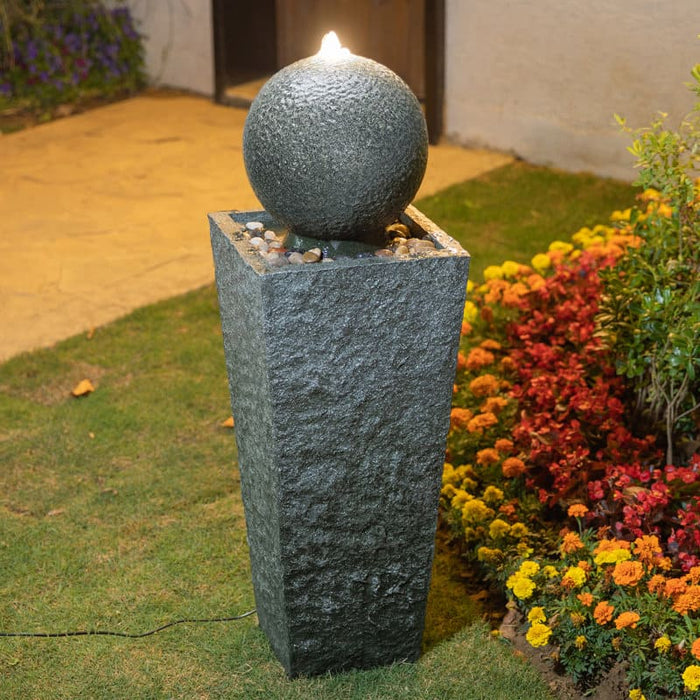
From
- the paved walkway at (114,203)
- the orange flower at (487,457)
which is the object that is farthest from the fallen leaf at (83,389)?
the orange flower at (487,457)

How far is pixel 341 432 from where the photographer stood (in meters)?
2.57

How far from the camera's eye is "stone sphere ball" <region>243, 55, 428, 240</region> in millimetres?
2348

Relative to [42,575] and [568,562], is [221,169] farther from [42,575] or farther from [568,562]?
[568,562]

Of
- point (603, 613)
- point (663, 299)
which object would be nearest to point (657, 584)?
point (603, 613)

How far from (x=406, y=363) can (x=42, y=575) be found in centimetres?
161

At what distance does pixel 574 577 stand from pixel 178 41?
6769 millimetres

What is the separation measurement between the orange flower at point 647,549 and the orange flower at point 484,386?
1.01m

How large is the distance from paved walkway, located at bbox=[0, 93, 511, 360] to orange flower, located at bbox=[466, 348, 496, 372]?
1.98m

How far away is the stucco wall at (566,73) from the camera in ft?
20.3

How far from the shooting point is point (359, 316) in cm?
244

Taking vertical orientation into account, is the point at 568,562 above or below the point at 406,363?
below

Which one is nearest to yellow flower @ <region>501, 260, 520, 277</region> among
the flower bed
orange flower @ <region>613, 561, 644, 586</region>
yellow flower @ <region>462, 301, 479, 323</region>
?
the flower bed

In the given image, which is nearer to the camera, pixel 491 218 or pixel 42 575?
pixel 42 575

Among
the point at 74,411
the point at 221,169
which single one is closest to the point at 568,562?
the point at 74,411
